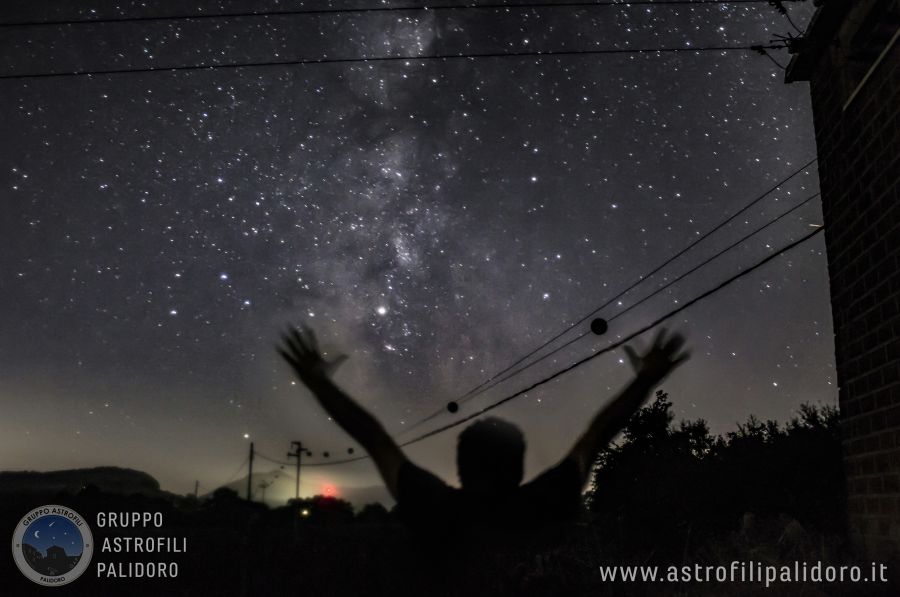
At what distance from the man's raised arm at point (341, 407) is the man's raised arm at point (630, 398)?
1.76 ft

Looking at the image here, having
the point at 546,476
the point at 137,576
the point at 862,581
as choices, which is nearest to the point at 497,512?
the point at 546,476

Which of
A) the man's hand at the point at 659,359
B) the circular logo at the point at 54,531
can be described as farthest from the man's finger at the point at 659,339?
the circular logo at the point at 54,531

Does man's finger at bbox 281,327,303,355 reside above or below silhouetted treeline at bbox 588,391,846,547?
above

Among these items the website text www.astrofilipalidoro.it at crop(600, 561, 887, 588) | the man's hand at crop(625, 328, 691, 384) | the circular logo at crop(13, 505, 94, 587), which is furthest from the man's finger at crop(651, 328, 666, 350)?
the circular logo at crop(13, 505, 94, 587)

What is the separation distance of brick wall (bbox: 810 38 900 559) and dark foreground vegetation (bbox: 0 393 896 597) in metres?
0.55

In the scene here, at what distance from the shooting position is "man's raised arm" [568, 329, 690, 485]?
2.03 m

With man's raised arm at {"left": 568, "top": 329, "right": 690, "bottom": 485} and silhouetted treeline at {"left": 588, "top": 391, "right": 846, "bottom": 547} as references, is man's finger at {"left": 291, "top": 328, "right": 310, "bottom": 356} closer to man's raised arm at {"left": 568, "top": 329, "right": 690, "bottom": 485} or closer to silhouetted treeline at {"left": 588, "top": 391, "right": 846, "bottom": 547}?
man's raised arm at {"left": 568, "top": 329, "right": 690, "bottom": 485}

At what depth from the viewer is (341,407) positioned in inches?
81.7

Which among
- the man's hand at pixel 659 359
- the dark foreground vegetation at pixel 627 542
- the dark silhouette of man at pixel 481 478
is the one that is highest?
the man's hand at pixel 659 359

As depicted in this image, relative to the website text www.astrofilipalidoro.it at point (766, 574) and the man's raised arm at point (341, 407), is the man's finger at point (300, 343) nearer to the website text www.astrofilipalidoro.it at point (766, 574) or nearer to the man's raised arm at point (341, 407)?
the man's raised arm at point (341, 407)

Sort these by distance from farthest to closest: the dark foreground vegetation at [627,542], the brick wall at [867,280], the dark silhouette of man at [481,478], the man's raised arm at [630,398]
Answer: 1. the brick wall at [867,280]
2. the dark foreground vegetation at [627,542]
3. the man's raised arm at [630,398]
4. the dark silhouette of man at [481,478]

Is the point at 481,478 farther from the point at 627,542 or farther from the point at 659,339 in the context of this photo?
the point at 627,542

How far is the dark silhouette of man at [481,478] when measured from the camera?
1842 mm

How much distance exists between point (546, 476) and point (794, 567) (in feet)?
12.3
